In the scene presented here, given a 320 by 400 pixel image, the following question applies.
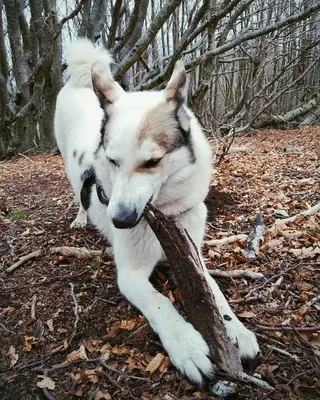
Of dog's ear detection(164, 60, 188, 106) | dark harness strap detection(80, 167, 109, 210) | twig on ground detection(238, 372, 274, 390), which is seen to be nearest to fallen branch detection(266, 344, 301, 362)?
twig on ground detection(238, 372, 274, 390)

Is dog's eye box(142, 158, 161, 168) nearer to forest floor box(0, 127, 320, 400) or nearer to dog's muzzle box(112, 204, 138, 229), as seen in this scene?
dog's muzzle box(112, 204, 138, 229)

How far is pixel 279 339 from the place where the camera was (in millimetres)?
1669

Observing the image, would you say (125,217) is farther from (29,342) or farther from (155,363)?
(29,342)

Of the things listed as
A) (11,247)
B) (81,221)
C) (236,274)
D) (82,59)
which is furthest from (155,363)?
(82,59)

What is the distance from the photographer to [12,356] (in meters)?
1.80

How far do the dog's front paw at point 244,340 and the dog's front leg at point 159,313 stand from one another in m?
0.15

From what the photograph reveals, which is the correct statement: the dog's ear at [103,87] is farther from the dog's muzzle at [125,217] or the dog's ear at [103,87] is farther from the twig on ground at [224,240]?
the twig on ground at [224,240]

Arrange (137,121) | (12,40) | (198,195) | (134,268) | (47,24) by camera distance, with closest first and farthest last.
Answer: (137,121)
(134,268)
(198,195)
(47,24)
(12,40)

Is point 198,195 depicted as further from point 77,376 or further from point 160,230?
point 77,376

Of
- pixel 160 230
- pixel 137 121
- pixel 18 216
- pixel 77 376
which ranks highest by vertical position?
pixel 137 121

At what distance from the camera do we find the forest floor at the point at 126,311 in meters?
1.52

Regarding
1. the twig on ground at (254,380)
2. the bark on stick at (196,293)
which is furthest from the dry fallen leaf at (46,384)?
Result: the twig on ground at (254,380)

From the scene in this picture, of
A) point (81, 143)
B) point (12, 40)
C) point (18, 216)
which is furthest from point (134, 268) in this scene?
point (12, 40)

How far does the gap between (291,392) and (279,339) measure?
321 mm
